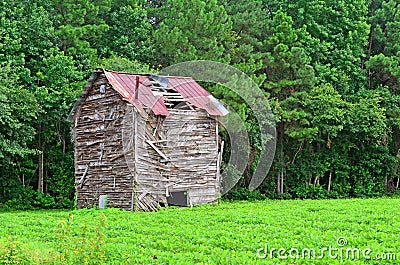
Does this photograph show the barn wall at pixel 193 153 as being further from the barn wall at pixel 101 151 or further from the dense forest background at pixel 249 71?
the dense forest background at pixel 249 71

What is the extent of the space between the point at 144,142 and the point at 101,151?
6.16 ft

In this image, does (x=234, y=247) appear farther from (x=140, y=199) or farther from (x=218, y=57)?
(x=218, y=57)

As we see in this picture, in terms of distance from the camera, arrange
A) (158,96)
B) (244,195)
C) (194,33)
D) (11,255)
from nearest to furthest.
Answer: (11,255) → (158,96) → (194,33) → (244,195)

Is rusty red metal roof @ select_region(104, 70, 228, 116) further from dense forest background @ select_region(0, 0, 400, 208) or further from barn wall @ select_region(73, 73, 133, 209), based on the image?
dense forest background @ select_region(0, 0, 400, 208)

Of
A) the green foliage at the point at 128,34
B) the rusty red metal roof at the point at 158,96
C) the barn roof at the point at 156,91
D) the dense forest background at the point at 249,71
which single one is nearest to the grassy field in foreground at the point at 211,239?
the rusty red metal roof at the point at 158,96

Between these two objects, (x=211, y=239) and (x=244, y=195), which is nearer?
(x=211, y=239)

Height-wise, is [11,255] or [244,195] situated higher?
[11,255]

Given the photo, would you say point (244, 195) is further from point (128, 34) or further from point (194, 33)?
point (128, 34)

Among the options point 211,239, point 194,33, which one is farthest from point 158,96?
point 211,239

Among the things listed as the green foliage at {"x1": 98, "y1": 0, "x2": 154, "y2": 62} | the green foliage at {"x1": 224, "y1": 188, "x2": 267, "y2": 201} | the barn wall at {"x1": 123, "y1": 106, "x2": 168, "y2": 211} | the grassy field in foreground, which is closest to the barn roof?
the barn wall at {"x1": 123, "y1": 106, "x2": 168, "y2": 211}

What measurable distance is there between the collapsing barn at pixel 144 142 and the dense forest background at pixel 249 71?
300cm

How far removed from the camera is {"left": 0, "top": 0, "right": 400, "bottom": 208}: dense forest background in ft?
86.6

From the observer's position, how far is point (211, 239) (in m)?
12.7

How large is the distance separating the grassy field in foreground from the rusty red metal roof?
4.98 m
